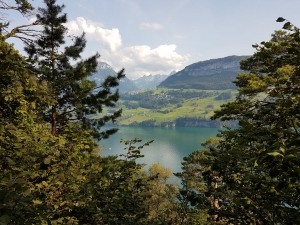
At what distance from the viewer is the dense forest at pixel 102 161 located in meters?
2.55

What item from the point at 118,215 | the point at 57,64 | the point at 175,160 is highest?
the point at 57,64

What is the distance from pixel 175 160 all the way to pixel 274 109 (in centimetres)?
10549

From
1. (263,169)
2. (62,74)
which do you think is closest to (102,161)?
(62,74)

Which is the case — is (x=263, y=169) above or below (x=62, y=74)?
below

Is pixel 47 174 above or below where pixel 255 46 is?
below

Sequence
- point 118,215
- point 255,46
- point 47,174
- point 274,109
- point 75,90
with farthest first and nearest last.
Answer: point 255,46
point 75,90
point 118,215
point 47,174
point 274,109

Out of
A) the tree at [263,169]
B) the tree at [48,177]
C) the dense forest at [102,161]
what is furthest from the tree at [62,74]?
the tree at [263,169]

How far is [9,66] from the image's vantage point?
5605 millimetres

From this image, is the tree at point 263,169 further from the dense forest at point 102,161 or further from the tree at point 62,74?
the tree at point 62,74

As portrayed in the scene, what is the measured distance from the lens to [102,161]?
12.1 m

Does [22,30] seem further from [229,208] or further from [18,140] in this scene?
[229,208]

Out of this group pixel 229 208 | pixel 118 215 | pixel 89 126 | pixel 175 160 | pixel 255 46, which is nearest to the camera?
pixel 229 208

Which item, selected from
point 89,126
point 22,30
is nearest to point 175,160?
point 89,126

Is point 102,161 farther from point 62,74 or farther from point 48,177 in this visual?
point 48,177
